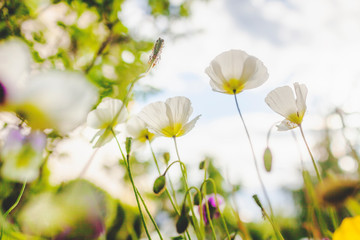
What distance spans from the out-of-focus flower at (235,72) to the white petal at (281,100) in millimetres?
45

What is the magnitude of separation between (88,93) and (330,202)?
0.17 meters

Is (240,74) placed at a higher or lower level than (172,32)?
lower

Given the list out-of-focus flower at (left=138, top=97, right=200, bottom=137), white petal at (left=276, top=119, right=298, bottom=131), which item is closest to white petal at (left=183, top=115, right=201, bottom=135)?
out-of-focus flower at (left=138, top=97, right=200, bottom=137)

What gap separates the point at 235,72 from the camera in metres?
0.39

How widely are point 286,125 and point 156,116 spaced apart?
0.18 meters

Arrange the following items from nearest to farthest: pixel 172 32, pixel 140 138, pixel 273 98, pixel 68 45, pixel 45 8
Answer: pixel 273 98, pixel 140 138, pixel 45 8, pixel 68 45, pixel 172 32

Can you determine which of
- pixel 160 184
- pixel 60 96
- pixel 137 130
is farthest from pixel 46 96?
pixel 137 130

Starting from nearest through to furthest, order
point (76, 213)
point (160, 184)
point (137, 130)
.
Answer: point (76, 213), point (160, 184), point (137, 130)

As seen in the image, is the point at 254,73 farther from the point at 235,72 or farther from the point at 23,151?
the point at 23,151

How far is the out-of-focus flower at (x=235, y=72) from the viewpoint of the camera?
1.25ft

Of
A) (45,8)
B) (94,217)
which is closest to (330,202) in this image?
(94,217)

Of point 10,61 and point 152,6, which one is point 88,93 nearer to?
point 10,61

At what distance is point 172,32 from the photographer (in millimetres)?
1565

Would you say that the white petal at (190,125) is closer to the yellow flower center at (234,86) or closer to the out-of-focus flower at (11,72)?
the yellow flower center at (234,86)
